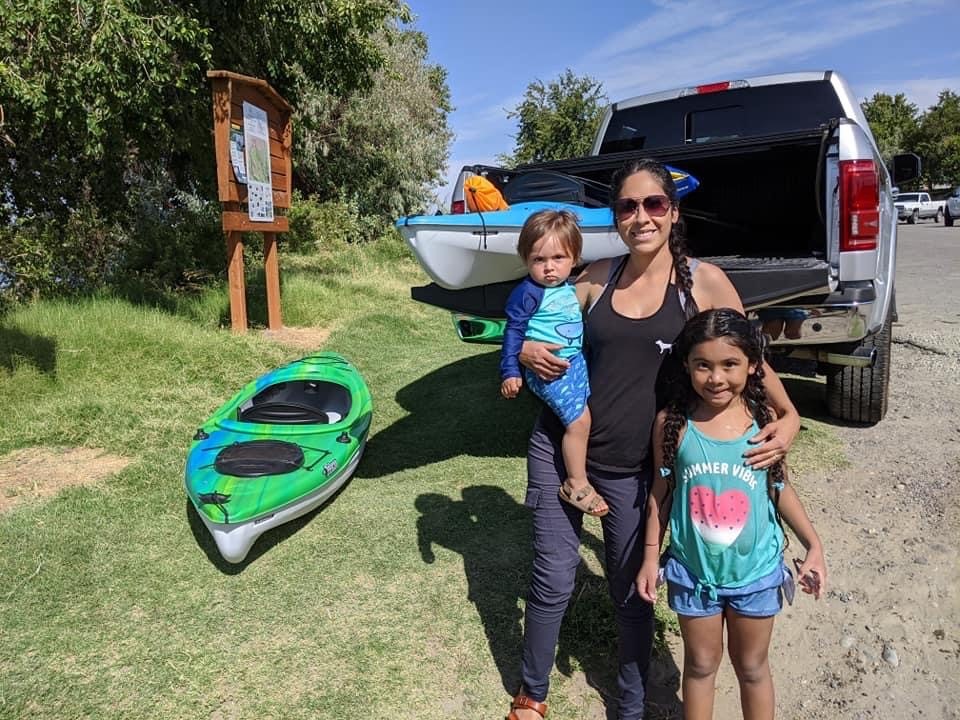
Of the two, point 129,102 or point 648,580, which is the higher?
point 129,102

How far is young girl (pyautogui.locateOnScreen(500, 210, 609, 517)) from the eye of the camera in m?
2.12

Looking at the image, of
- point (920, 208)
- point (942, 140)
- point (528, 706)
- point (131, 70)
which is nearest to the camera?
point (528, 706)

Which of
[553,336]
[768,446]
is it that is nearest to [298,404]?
[553,336]

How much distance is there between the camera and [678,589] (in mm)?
1930

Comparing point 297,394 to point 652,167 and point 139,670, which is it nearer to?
point 139,670

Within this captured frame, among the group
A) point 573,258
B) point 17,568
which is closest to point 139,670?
point 17,568

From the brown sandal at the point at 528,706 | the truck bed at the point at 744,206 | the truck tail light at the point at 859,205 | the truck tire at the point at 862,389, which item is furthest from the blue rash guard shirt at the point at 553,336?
the truck tire at the point at 862,389

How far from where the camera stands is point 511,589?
297 centimetres

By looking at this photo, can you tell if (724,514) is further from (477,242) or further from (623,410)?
(477,242)

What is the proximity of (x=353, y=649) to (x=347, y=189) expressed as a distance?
14.5m

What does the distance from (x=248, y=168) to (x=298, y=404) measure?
134 inches

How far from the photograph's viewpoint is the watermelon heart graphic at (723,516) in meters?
1.84

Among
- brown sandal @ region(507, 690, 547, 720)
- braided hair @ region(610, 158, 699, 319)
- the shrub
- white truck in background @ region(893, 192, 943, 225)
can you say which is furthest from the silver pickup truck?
white truck in background @ region(893, 192, 943, 225)

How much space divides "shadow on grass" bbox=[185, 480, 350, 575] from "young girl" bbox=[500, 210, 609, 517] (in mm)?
1769
